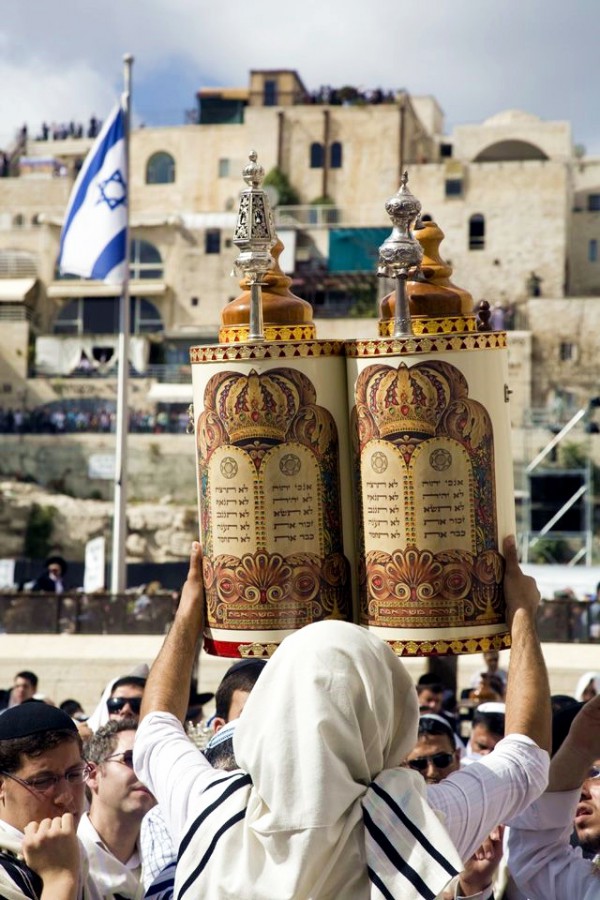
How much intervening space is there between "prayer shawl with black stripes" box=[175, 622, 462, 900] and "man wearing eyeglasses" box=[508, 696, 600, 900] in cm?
101

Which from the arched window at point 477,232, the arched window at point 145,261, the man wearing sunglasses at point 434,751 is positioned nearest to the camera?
the man wearing sunglasses at point 434,751

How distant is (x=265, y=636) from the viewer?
11.3ft

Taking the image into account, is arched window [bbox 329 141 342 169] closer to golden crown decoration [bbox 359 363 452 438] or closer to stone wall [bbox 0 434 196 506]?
stone wall [bbox 0 434 196 506]

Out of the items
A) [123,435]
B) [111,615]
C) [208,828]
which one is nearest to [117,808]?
[208,828]

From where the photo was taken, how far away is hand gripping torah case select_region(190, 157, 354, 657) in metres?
3.38

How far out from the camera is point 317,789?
2424 millimetres

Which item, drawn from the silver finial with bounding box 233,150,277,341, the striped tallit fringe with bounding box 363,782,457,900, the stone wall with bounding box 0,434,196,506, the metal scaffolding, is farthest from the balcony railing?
the striped tallit fringe with bounding box 363,782,457,900

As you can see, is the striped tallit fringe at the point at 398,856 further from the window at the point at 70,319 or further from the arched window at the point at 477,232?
the arched window at the point at 477,232

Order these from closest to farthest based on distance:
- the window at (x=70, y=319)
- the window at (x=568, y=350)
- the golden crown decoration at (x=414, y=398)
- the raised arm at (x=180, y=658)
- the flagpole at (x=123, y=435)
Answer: the raised arm at (x=180, y=658)
the golden crown decoration at (x=414, y=398)
the flagpole at (x=123, y=435)
the window at (x=568, y=350)
the window at (x=70, y=319)

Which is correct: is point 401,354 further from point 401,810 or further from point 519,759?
point 401,810

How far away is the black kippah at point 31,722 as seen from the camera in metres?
3.16

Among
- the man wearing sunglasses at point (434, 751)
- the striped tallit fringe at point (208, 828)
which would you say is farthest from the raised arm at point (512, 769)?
the man wearing sunglasses at point (434, 751)

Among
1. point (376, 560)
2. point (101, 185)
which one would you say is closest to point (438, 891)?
point (376, 560)

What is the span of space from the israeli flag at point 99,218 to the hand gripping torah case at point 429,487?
12.0 metres
